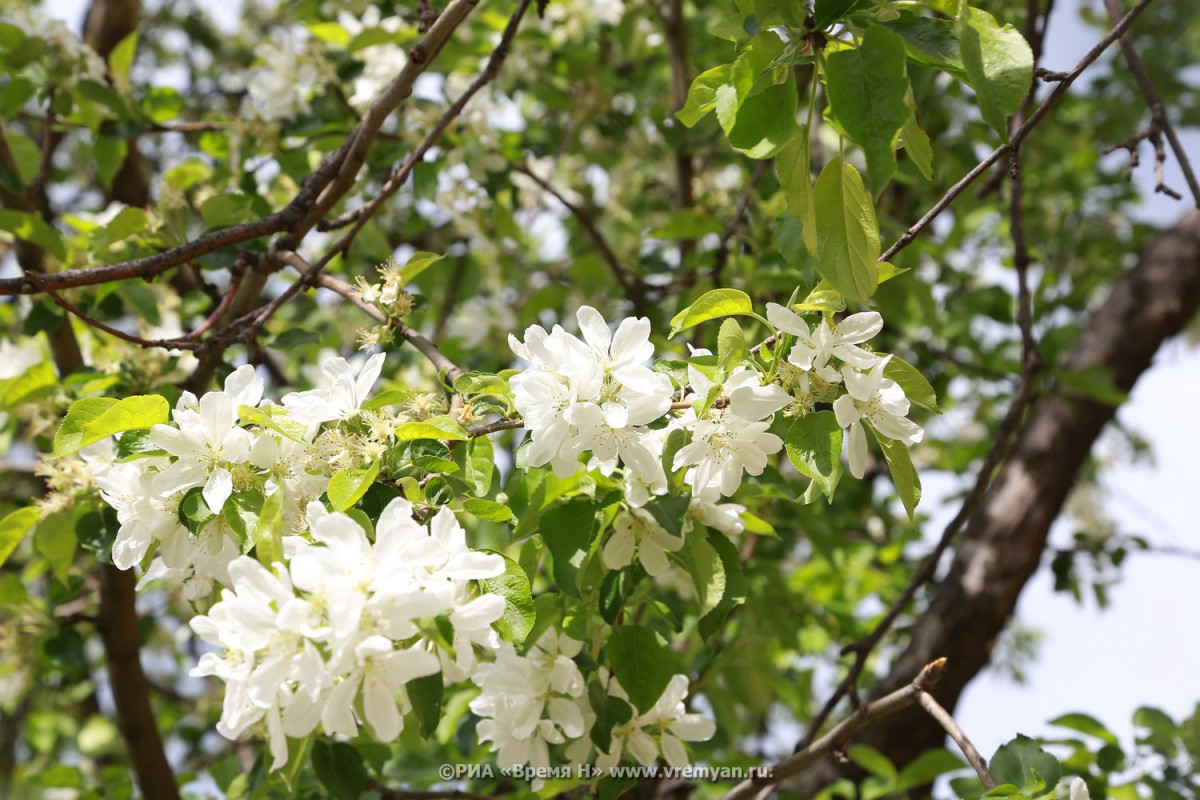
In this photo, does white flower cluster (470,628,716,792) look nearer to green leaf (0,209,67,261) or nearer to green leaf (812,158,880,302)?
green leaf (812,158,880,302)

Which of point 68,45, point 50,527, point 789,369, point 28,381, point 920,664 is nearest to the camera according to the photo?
point 789,369

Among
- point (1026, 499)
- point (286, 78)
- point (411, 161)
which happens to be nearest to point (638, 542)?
point (411, 161)

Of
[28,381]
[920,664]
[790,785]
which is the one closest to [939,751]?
[920,664]

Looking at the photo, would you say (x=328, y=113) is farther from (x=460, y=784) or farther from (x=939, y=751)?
(x=939, y=751)

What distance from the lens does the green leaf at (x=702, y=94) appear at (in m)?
1.08

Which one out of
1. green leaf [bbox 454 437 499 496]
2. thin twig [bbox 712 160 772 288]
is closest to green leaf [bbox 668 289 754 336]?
green leaf [bbox 454 437 499 496]

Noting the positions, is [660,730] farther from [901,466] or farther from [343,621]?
[343,621]

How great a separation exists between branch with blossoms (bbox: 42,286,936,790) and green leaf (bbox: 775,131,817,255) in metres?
0.10

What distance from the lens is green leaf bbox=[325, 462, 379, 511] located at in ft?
3.22

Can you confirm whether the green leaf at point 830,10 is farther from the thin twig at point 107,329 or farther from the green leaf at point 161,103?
the green leaf at point 161,103

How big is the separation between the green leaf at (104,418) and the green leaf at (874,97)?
0.78m

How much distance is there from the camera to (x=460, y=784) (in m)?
2.48

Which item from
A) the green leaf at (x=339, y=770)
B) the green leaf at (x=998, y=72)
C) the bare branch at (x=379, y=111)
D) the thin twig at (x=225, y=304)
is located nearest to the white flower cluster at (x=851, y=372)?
the green leaf at (x=998, y=72)

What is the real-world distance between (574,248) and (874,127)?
2.45 meters
